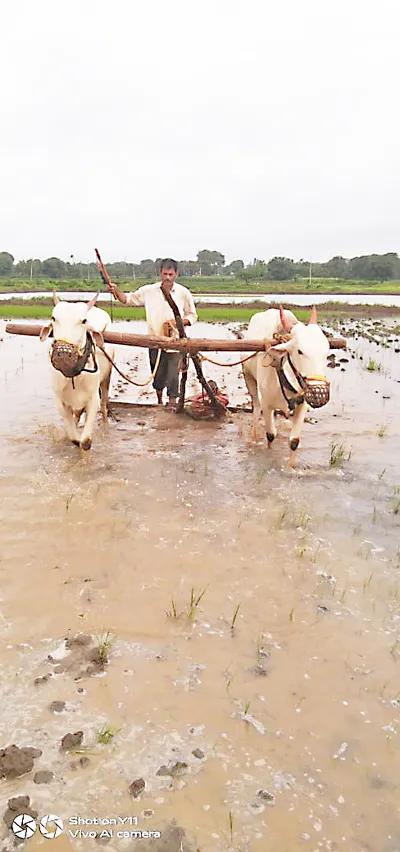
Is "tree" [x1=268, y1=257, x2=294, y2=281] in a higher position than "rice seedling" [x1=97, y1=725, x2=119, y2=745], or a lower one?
higher

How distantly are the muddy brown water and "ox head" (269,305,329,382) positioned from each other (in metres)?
1.15

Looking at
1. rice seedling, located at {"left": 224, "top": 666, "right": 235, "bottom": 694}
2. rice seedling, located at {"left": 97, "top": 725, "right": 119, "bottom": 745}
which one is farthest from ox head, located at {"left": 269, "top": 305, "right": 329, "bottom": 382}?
rice seedling, located at {"left": 97, "top": 725, "right": 119, "bottom": 745}

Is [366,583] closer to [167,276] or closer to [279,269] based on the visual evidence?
[167,276]

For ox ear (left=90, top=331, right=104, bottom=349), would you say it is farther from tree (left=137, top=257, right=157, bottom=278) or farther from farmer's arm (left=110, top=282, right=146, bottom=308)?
tree (left=137, top=257, right=157, bottom=278)

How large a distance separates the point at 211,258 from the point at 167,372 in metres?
90.8

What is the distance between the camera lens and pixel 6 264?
266 ft

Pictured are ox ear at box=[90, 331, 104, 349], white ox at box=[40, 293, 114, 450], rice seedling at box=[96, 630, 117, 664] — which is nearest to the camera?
rice seedling at box=[96, 630, 117, 664]

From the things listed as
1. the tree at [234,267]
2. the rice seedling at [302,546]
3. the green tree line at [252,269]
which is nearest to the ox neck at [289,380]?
the rice seedling at [302,546]

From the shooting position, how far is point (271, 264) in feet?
255

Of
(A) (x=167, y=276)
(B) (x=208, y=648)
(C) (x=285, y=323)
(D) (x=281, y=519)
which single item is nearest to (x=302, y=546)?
(D) (x=281, y=519)

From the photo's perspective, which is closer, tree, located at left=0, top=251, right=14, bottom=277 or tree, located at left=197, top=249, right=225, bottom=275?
tree, located at left=0, top=251, right=14, bottom=277

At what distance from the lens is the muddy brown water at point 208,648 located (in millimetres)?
2184

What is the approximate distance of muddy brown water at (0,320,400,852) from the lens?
2184 mm

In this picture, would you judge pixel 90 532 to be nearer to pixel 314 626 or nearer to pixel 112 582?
pixel 112 582
